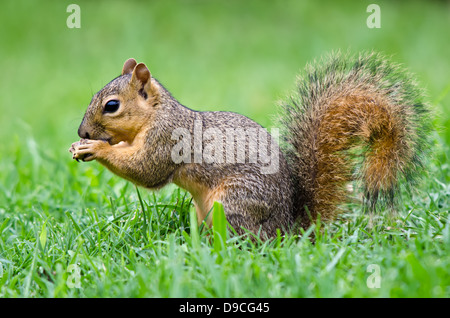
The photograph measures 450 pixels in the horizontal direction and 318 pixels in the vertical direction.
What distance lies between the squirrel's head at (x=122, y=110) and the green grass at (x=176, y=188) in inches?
12.9

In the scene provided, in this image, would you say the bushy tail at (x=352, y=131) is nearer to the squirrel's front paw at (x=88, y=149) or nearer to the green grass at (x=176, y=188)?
the green grass at (x=176, y=188)

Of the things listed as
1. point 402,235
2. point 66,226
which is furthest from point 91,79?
point 402,235

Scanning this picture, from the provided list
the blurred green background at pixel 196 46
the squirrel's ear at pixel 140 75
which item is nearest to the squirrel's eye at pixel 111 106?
the squirrel's ear at pixel 140 75

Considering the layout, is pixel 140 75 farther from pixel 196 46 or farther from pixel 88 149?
pixel 196 46

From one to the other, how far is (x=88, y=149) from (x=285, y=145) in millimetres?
882

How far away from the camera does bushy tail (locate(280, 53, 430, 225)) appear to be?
235 cm

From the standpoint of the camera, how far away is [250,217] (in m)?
2.39

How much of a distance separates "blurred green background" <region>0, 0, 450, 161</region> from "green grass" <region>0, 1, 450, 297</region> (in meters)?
0.03

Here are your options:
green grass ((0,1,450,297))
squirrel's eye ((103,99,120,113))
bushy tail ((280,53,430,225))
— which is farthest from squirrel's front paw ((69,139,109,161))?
bushy tail ((280,53,430,225))

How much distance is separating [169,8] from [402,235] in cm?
788

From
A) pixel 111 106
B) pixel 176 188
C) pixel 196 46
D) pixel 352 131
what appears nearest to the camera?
pixel 352 131

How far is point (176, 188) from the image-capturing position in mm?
3072

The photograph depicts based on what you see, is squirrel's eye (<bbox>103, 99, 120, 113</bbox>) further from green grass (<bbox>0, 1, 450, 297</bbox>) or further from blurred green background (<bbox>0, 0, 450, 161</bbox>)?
blurred green background (<bbox>0, 0, 450, 161</bbox>)

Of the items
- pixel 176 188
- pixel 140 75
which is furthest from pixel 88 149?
pixel 176 188
